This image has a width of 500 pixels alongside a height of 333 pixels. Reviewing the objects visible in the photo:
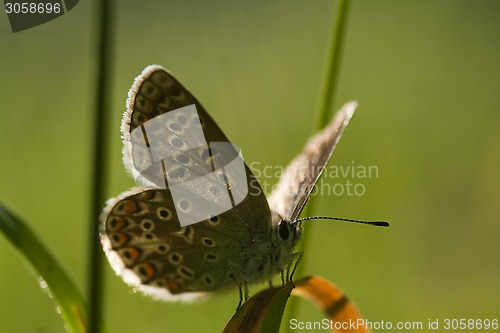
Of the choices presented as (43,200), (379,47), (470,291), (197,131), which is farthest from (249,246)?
(379,47)

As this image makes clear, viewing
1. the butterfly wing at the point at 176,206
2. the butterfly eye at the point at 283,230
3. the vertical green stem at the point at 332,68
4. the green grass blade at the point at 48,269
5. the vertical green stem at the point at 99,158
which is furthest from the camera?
the butterfly eye at the point at 283,230

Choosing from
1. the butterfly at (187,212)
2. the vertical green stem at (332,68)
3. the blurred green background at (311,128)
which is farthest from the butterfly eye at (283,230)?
the blurred green background at (311,128)

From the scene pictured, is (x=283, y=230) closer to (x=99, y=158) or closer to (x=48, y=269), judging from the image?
(x=48, y=269)

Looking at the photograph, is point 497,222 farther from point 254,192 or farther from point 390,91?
point 254,192

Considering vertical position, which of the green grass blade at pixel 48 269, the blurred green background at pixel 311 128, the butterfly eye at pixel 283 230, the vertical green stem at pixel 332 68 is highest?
the vertical green stem at pixel 332 68

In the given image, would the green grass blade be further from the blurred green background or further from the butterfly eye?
the blurred green background

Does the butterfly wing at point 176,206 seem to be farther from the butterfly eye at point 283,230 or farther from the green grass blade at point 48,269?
the green grass blade at point 48,269

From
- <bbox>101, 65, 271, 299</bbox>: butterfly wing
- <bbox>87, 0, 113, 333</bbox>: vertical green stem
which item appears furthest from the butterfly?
<bbox>87, 0, 113, 333</bbox>: vertical green stem

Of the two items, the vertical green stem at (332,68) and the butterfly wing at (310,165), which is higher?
the vertical green stem at (332,68)
